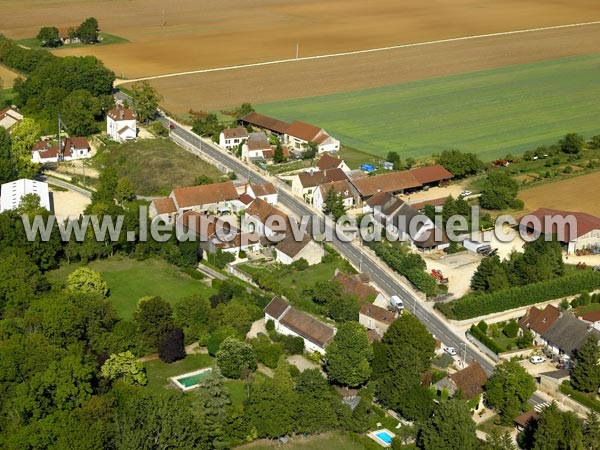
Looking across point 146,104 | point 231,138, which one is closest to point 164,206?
point 231,138

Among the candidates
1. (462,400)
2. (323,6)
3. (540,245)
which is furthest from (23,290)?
(323,6)

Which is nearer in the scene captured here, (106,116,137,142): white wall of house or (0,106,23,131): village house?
(106,116,137,142): white wall of house

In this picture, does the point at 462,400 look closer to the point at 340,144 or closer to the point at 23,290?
the point at 23,290

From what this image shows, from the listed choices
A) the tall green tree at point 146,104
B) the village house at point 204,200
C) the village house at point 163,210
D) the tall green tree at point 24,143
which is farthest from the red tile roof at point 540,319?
the tall green tree at point 146,104

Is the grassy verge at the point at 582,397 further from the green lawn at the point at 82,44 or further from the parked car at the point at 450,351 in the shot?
the green lawn at the point at 82,44

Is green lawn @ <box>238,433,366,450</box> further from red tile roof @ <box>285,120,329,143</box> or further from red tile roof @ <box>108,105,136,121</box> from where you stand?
red tile roof @ <box>108,105,136,121</box>

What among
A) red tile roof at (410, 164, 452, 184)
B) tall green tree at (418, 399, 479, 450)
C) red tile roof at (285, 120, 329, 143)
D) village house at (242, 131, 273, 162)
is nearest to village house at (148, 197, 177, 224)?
village house at (242, 131, 273, 162)

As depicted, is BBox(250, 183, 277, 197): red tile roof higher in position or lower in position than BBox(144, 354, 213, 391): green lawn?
higher
